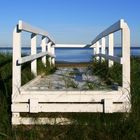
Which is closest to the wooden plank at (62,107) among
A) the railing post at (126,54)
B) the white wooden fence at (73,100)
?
the white wooden fence at (73,100)

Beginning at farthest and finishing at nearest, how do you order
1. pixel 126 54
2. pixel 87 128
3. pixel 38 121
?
pixel 126 54 < pixel 38 121 < pixel 87 128

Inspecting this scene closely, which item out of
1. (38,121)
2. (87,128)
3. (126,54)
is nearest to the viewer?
(87,128)

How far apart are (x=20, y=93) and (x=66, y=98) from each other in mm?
586

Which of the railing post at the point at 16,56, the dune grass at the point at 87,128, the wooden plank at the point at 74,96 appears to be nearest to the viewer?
the dune grass at the point at 87,128

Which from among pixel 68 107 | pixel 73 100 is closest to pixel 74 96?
pixel 73 100

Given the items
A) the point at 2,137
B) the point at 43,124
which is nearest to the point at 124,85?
the point at 43,124

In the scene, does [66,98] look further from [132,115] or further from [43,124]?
[132,115]

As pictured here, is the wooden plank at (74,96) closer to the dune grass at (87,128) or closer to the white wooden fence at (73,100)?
the white wooden fence at (73,100)

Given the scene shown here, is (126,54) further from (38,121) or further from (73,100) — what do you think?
(38,121)

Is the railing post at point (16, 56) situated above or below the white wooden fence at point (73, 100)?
above

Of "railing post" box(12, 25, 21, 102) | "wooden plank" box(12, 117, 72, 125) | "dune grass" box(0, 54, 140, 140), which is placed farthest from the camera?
"railing post" box(12, 25, 21, 102)

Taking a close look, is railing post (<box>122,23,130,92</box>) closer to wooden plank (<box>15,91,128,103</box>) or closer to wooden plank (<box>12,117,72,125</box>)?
wooden plank (<box>15,91,128,103</box>)

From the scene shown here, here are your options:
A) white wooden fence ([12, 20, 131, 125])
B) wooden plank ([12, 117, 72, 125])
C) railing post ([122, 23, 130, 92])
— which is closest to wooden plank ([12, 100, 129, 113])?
white wooden fence ([12, 20, 131, 125])

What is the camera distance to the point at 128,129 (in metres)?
5.14
